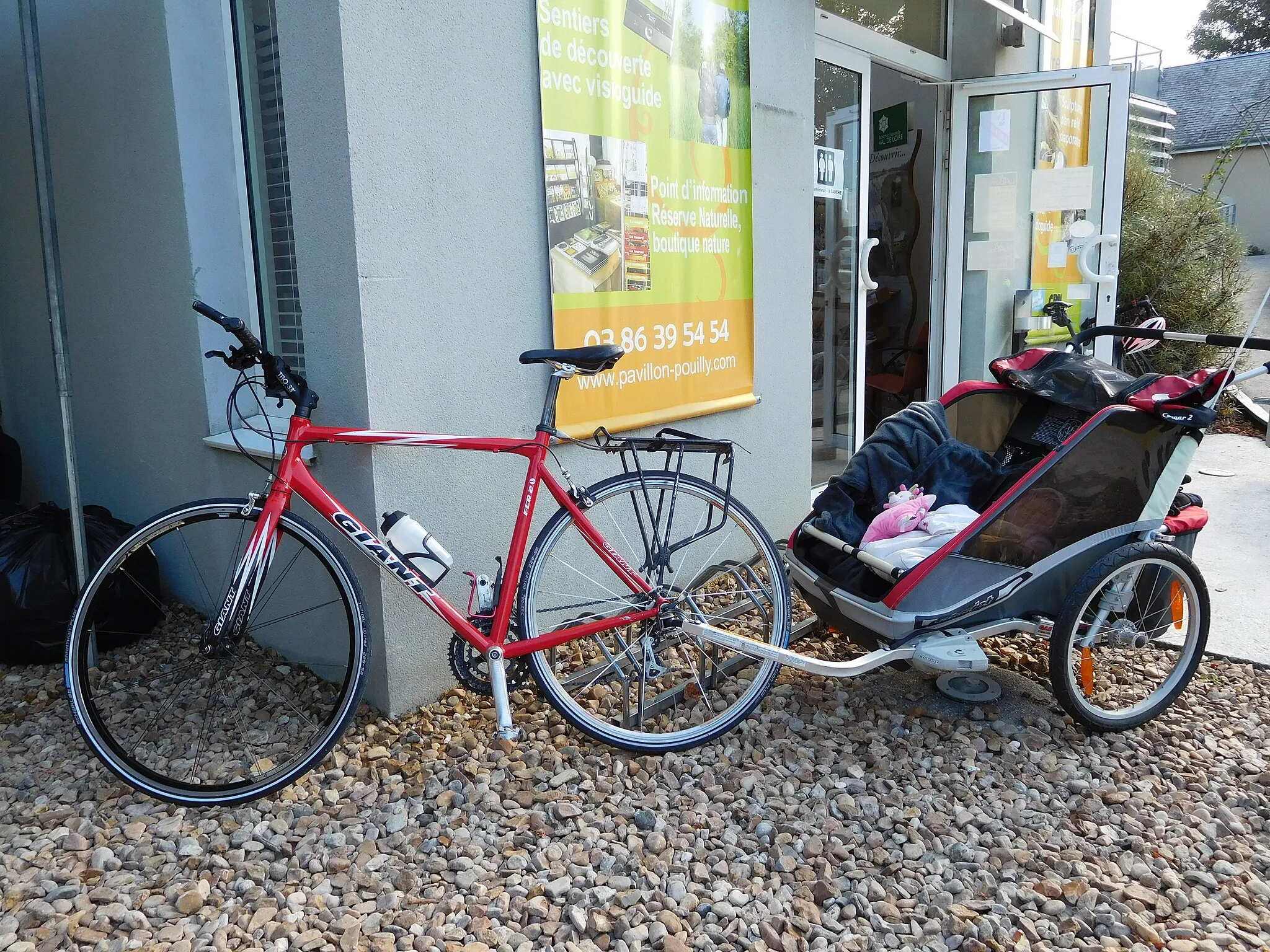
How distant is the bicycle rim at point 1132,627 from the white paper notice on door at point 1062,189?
3.59m

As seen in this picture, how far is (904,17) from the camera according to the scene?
5.53 metres

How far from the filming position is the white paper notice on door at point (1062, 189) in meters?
5.88

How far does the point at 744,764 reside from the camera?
2789 mm

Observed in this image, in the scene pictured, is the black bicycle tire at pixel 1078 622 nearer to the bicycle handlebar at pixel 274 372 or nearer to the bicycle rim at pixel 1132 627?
the bicycle rim at pixel 1132 627

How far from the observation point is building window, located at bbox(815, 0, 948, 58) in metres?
4.99

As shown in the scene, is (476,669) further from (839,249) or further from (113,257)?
(839,249)

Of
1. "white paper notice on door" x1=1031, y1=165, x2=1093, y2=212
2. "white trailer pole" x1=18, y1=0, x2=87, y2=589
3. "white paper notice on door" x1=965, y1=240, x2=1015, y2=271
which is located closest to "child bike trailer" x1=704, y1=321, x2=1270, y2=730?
"white trailer pole" x1=18, y1=0, x2=87, y2=589

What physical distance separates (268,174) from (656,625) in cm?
197

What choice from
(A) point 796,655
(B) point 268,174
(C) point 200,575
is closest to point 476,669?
(A) point 796,655

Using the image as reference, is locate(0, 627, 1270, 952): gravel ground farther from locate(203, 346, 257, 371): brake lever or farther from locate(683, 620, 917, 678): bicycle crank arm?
locate(203, 346, 257, 371): brake lever

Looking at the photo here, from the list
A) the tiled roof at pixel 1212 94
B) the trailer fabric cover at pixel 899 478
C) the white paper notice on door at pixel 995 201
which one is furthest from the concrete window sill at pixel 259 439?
the tiled roof at pixel 1212 94

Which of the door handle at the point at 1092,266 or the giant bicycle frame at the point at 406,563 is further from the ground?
the door handle at the point at 1092,266

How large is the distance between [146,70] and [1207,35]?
155 ft

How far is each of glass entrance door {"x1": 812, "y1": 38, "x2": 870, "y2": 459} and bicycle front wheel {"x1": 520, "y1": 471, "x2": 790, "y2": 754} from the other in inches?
78.0
